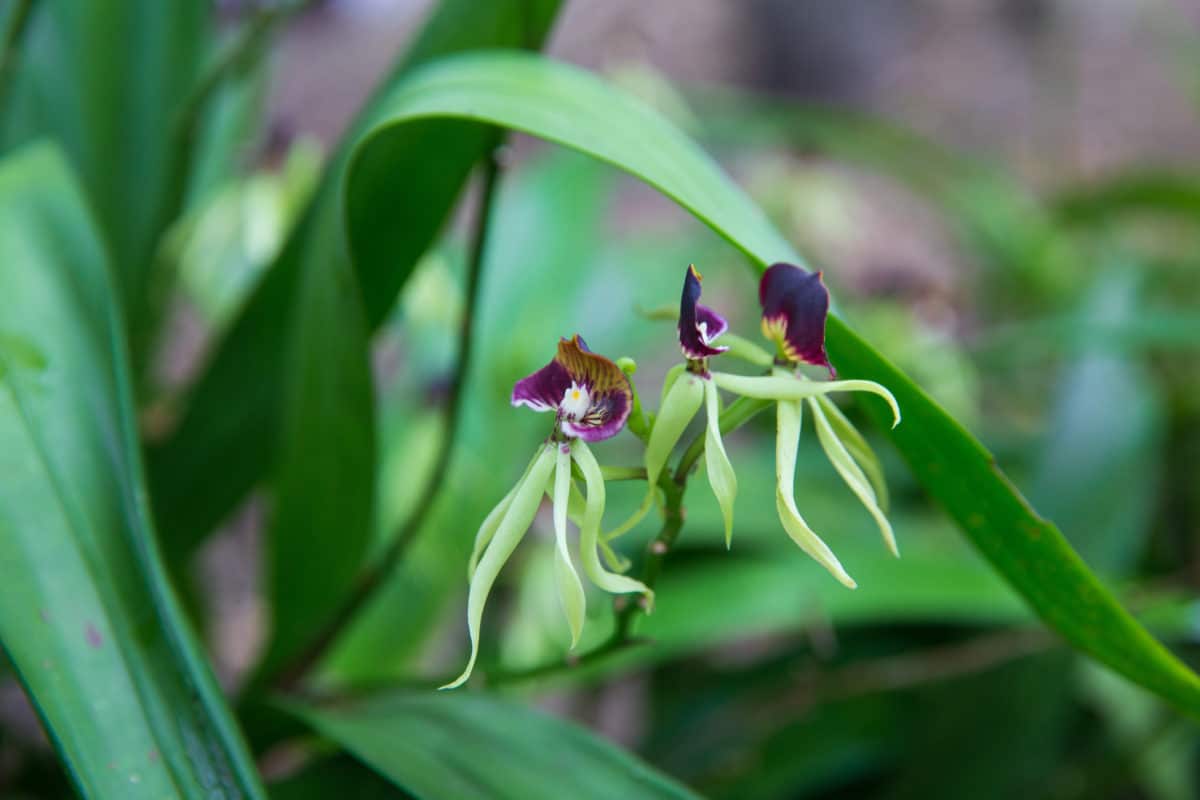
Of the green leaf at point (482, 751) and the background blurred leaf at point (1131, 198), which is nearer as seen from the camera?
the green leaf at point (482, 751)

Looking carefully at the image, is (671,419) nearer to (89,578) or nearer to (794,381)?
(794,381)

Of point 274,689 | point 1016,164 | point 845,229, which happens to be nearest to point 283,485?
point 274,689

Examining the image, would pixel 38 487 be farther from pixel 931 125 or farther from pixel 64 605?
pixel 931 125

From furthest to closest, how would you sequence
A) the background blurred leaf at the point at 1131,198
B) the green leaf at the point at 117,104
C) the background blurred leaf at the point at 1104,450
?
the background blurred leaf at the point at 1131,198, the background blurred leaf at the point at 1104,450, the green leaf at the point at 117,104

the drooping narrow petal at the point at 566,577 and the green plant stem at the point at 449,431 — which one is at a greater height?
the green plant stem at the point at 449,431

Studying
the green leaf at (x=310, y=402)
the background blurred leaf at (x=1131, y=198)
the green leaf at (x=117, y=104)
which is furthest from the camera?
the background blurred leaf at (x=1131, y=198)

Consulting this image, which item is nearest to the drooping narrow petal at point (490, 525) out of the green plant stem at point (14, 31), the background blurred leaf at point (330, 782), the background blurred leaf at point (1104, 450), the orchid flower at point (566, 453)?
the orchid flower at point (566, 453)

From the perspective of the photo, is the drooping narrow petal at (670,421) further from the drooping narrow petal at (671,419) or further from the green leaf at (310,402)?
the green leaf at (310,402)

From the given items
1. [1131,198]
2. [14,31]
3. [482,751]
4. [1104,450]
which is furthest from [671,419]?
[1131,198]
